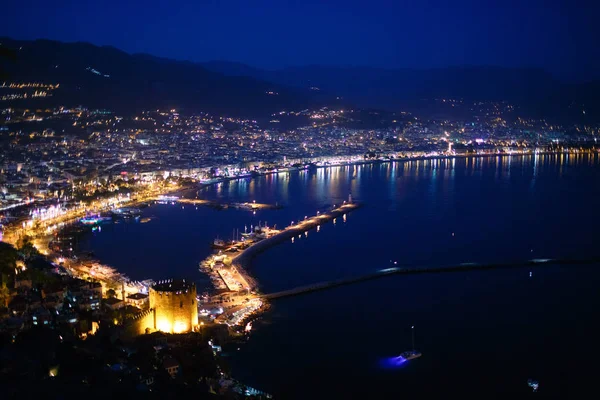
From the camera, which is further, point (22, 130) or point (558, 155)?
point (558, 155)

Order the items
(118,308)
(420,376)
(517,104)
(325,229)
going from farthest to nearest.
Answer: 1. (517,104)
2. (325,229)
3. (118,308)
4. (420,376)

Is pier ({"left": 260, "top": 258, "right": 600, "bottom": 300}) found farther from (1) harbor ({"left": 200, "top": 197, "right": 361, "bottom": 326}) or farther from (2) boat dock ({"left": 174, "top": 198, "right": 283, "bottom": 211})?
(2) boat dock ({"left": 174, "top": 198, "right": 283, "bottom": 211})

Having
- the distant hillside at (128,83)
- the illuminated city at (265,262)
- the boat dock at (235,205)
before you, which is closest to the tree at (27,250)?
the illuminated city at (265,262)

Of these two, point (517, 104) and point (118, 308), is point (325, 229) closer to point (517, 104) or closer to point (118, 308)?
point (118, 308)

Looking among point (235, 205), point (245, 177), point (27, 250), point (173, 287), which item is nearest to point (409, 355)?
point (173, 287)

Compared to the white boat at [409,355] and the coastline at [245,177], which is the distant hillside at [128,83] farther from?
the white boat at [409,355]

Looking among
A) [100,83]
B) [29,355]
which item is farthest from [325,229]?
[100,83]

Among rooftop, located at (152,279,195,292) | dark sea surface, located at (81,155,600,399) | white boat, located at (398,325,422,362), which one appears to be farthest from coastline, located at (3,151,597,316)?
white boat, located at (398,325,422,362)
